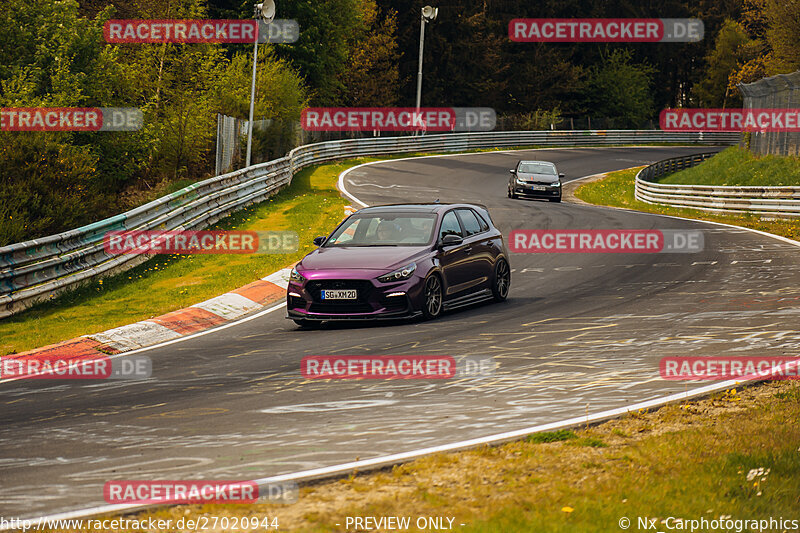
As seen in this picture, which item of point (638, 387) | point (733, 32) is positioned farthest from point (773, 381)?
point (733, 32)

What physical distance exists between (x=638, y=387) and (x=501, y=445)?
2.31 m

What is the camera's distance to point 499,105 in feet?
286

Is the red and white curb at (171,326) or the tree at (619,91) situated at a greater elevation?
the tree at (619,91)

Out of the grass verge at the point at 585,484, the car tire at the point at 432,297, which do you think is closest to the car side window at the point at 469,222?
the car tire at the point at 432,297

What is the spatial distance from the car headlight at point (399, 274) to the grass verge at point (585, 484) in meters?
5.52

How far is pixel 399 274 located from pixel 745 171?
25.7 m

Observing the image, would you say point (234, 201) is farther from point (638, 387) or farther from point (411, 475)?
point (411, 475)

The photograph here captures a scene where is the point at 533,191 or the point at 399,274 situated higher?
the point at 533,191

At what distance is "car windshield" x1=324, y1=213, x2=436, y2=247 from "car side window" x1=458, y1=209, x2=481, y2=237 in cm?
68
